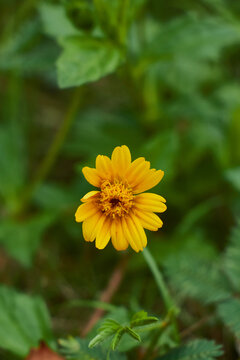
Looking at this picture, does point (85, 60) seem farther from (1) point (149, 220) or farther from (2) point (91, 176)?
(1) point (149, 220)

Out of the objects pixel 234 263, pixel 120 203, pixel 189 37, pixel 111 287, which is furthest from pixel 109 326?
pixel 189 37

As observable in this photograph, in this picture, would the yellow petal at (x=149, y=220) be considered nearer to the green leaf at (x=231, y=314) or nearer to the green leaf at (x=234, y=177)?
the green leaf at (x=231, y=314)

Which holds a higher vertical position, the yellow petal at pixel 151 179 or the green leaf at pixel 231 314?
the yellow petal at pixel 151 179

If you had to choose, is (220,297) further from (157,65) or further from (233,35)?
(157,65)

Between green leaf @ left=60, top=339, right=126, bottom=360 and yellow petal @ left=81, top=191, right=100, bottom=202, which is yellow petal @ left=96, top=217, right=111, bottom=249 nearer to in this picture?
yellow petal @ left=81, top=191, right=100, bottom=202

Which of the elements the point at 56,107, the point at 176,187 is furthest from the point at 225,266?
the point at 56,107

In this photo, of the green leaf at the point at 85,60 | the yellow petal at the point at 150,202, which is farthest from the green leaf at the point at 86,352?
the green leaf at the point at 85,60
